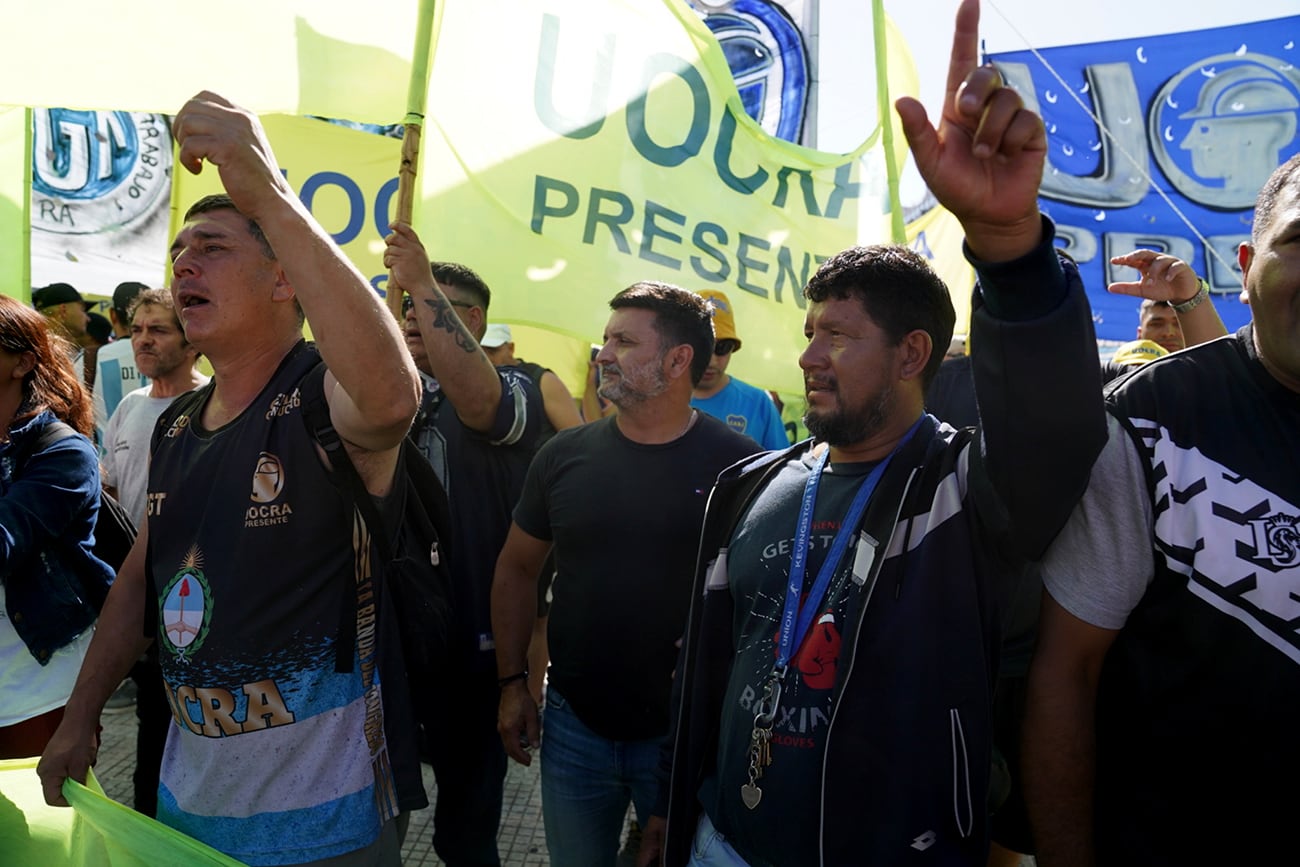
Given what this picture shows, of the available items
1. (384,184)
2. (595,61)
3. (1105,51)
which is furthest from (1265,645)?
(1105,51)

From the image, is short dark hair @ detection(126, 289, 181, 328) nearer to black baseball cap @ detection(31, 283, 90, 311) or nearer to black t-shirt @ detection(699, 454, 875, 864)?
black baseball cap @ detection(31, 283, 90, 311)

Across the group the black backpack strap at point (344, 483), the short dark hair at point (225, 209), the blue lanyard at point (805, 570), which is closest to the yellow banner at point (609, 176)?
the short dark hair at point (225, 209)

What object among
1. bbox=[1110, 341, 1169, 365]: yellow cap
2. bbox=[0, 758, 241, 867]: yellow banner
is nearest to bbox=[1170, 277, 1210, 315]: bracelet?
bbox=[1110, 341, 1169, 365]: yellow cap

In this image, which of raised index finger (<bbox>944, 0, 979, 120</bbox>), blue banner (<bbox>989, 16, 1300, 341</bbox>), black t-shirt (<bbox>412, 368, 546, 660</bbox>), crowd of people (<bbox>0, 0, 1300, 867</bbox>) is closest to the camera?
raised index finger (<bbox>944, 0, 979, 120</bbox>)

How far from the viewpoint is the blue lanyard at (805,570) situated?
177 cm

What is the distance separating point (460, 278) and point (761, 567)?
2.01m

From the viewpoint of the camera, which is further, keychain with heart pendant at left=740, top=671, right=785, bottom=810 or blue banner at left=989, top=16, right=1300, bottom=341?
blue banner at left=989, top=16, right=1300, bottom=341

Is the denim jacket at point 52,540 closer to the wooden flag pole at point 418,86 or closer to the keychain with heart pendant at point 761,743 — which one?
the wooden flag pole at point 418,86

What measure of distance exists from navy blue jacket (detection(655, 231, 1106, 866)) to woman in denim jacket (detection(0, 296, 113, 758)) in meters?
2.22

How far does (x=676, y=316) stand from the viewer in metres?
2.98

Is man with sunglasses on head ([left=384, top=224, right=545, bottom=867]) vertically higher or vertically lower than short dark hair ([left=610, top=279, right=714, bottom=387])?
lower

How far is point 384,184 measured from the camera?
4754 millimetres

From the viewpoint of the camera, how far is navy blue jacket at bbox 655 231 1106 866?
1382 millimetres

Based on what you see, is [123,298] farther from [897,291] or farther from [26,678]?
[897,291]
